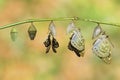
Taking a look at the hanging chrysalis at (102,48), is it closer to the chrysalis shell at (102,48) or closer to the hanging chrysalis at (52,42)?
the chrysalis shell at (102,48)

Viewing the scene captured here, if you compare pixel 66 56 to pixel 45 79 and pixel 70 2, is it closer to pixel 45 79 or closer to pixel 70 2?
pixel 45 79

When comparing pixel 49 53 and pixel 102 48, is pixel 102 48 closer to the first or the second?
pixel 102 48

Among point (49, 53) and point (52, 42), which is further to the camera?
point (49, 53)

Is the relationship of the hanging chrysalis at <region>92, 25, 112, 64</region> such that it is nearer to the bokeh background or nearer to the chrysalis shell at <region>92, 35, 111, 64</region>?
the chrysalis shell at <region>92, 35, 111, 64</region>

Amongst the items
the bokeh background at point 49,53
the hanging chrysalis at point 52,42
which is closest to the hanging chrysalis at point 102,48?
the hanging chrysalis at point 52,42

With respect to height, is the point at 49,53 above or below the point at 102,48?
above

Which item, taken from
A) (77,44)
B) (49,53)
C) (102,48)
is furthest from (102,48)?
(49,53)
